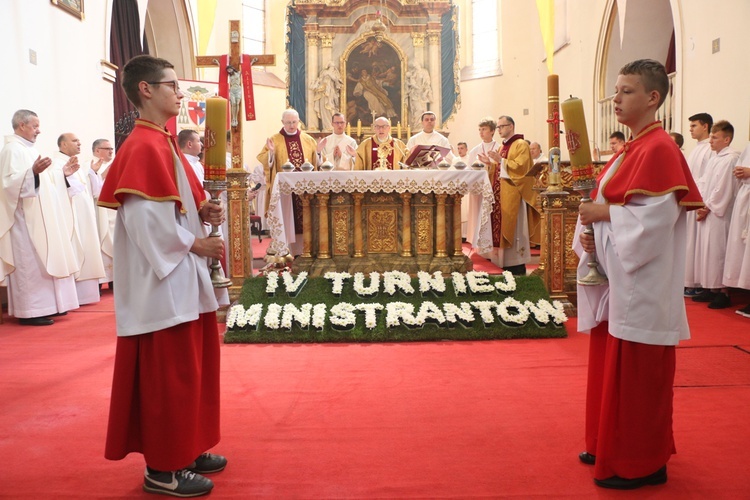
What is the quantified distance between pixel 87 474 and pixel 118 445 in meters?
0.45

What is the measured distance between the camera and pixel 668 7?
10844mm

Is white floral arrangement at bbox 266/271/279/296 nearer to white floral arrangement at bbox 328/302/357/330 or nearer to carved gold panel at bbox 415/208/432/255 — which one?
white floral arrangement at bbox 328/302/357/330

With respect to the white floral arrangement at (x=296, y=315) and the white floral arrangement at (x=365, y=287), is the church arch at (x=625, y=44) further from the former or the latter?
the white floral arrangement at (x=296, y=315)

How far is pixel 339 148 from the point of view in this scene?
896 cm

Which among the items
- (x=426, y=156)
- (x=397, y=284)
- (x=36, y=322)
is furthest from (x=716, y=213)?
(x=36, y=322)

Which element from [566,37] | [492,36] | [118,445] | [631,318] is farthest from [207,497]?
[492,36]

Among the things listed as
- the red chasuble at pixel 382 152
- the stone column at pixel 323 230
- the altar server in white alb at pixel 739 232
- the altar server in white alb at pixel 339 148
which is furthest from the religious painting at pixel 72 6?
the altar server in white alb at pixel 739 232

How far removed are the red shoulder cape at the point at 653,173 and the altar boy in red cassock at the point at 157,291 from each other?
5.20 ft

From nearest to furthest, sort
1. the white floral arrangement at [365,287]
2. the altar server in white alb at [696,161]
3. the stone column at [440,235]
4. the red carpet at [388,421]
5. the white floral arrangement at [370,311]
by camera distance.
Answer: the red carpet at [388,421] < the white floral arrangement at [370,311] < the white floral arrangement at [365,287] < the altar server in white alb at [696,161] < the stone column at [440,235]

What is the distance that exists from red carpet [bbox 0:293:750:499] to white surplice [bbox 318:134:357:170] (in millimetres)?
3871

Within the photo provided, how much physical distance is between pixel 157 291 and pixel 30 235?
4.63 m

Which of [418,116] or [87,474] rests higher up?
[418,116]

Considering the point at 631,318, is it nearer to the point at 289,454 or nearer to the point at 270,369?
the point at 289,454

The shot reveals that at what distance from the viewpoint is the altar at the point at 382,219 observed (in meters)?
7.50
